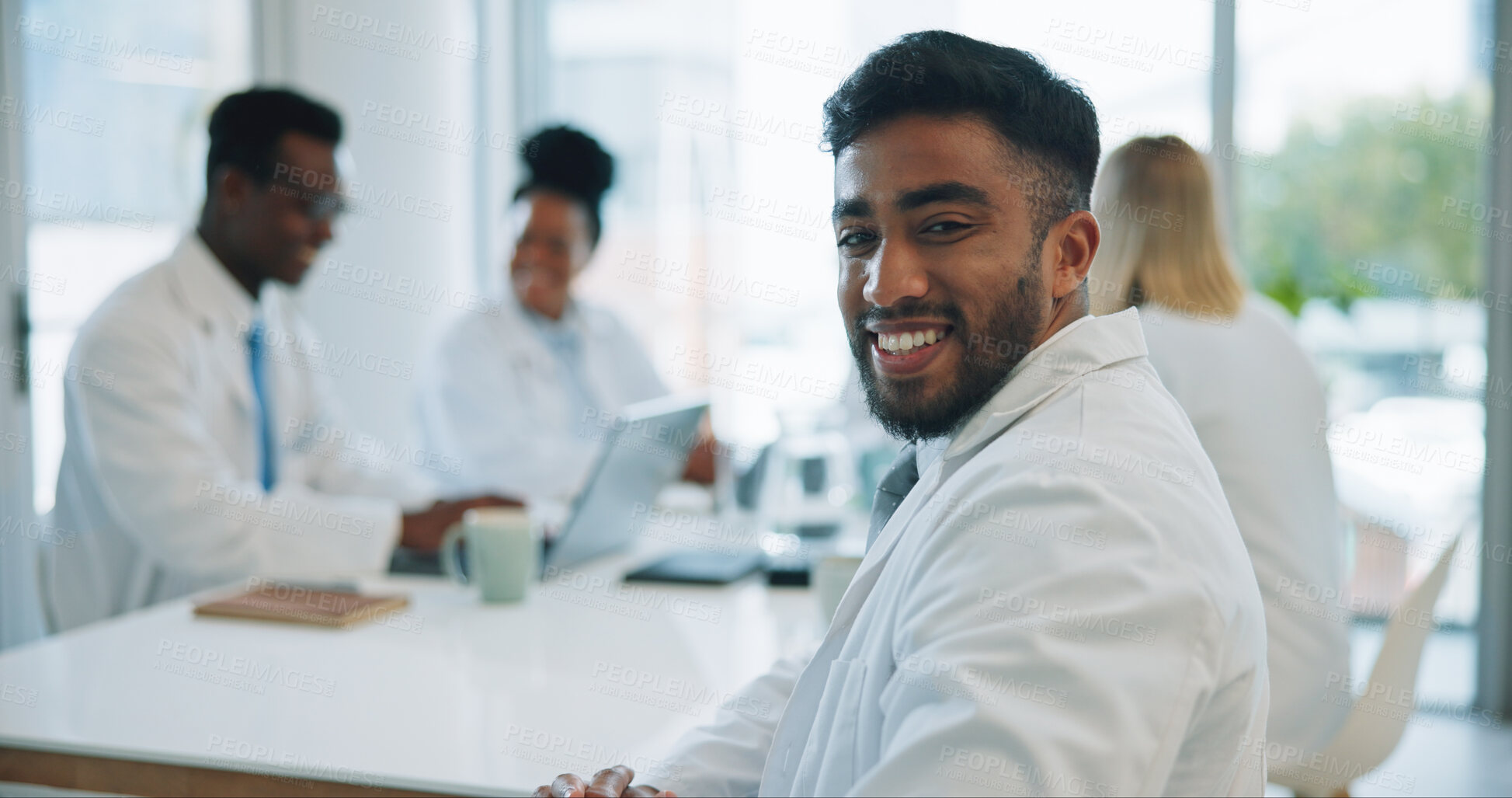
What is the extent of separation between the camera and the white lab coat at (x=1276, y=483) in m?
1.83

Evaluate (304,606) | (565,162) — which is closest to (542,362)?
(565,162)

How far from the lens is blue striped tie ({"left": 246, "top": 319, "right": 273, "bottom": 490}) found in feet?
7.92

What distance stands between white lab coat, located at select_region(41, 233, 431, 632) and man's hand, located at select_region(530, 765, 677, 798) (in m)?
1.04

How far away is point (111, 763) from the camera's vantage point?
122 cm

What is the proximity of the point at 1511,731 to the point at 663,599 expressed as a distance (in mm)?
2908

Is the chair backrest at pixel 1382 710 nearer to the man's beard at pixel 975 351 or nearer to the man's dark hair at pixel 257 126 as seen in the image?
the man's beard at pixel 975 351

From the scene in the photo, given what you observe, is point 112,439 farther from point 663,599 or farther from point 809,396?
point 809,396

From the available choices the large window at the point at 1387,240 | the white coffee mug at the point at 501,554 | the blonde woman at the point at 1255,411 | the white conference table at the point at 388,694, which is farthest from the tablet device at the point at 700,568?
the large window at the point at 1387,240

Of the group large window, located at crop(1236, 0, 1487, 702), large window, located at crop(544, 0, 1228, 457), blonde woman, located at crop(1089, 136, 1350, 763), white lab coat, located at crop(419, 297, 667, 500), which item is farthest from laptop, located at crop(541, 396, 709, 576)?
large window, located at crop(1236, 0, 1487, 702)

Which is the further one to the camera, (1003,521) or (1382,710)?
(1382,710)

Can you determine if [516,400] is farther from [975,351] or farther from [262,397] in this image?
[975,351]

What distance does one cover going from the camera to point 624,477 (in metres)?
2.06

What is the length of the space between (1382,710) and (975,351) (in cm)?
115

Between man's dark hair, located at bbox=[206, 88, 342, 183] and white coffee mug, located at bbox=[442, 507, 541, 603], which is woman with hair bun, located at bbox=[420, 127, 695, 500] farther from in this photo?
white coffee mug, located at bbox=[442, 507, 541, 603]
